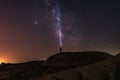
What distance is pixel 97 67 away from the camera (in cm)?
418

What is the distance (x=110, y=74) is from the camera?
155 inches

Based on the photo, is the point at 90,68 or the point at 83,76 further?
the point at 90,68

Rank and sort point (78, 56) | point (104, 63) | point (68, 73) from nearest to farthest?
1. point (68, 73)
2. point (104, 63)
3. point (78, 56)

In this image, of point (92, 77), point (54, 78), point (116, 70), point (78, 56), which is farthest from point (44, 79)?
point (78, 56)

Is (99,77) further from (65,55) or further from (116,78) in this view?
(65,55)

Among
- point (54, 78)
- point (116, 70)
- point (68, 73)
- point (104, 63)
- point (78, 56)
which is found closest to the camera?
point (54, 78)

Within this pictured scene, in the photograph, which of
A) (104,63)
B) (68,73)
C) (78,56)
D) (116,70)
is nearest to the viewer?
(68,73)

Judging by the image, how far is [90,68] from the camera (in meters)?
4.13

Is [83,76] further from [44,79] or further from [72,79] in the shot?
[44,79]

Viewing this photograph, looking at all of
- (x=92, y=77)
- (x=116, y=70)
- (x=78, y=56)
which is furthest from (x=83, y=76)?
(x=78, y=56)

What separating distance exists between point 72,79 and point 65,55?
374 inches

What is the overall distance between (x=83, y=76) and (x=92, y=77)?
0.18 meters

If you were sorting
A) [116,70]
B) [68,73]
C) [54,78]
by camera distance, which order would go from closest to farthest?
[54,78] < [68,73] < [116,70]

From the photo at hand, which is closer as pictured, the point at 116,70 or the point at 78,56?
the point at 116,70
